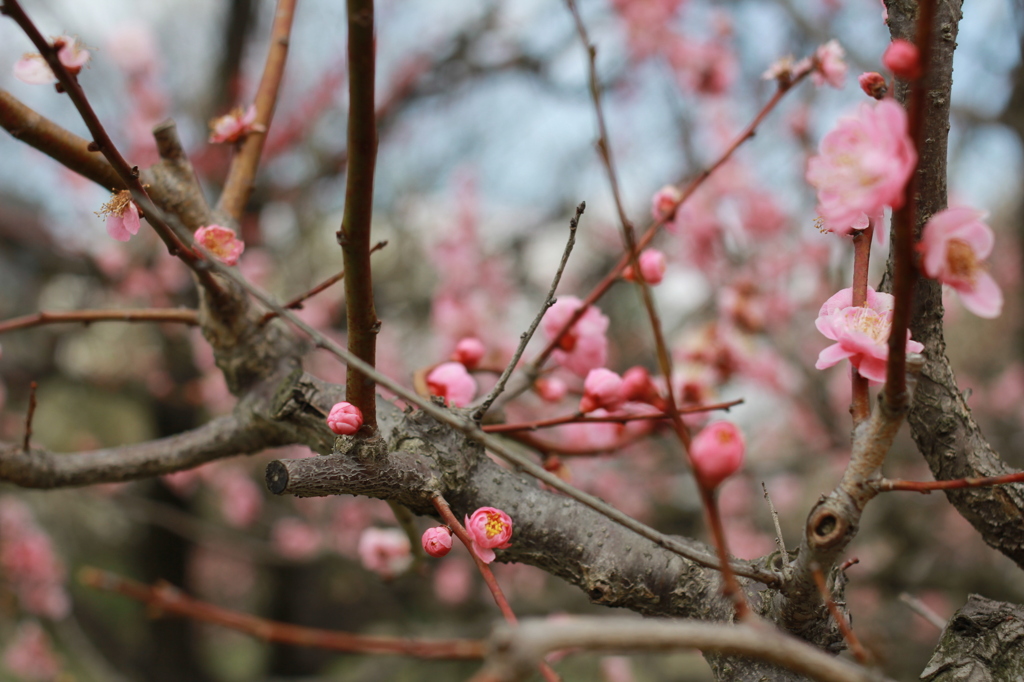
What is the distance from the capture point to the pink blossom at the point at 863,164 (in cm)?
47

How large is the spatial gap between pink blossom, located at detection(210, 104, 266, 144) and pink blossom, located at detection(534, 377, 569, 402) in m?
0.76

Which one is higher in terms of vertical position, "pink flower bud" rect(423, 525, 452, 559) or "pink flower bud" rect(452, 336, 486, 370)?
"pink flower bud" rect(452, 336, 486, 370)

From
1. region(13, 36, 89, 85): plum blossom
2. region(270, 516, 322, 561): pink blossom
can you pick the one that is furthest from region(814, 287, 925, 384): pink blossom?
region(270, 516, 322, 561): pink blossom

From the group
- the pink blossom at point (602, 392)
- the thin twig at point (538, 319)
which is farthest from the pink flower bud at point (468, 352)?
the thin twig at point (538, 319)

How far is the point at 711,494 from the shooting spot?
0.46m

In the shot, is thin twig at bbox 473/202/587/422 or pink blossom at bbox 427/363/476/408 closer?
thin twig at bbox 473/202/587/422

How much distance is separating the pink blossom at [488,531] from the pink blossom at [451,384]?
32 cm

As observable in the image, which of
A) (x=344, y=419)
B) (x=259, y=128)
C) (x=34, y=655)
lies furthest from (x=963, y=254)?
(x=34, y=655)

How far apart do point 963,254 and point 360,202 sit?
54 cm

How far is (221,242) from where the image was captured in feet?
2.93

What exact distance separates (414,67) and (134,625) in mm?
5481

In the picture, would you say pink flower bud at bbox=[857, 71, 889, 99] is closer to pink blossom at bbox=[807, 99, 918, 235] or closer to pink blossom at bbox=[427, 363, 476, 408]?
pink blossom at bbox=[807, 99, 918, 235]

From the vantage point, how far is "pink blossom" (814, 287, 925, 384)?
0.61 meters

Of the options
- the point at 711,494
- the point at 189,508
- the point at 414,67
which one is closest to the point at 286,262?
the point at 414,67
